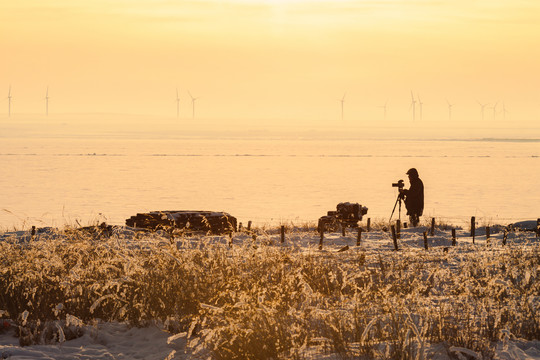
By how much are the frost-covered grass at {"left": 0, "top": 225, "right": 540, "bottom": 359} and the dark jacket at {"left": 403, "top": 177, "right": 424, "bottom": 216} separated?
44.9 feet

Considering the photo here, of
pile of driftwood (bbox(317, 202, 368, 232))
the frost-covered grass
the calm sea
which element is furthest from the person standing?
the frost-covered grass

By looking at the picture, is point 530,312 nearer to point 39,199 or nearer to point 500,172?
point 39,199

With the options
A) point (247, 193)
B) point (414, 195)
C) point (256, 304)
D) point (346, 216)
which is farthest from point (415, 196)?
point (247, 193)

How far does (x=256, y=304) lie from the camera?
7.96 m

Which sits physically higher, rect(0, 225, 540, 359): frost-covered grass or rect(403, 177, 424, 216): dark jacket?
rect(403, 177, 424, 216): dark jacket

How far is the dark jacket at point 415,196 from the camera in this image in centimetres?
2598

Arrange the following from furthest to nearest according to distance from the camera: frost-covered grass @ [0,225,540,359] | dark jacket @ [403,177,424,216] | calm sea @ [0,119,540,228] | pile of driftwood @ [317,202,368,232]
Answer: calm sea @ [0,119,540,228] → pile of driftwood @ [317,202,368,232] → dark jacket @ [403,177,424,216] → frost-covered grass @ [0,225,540,359]

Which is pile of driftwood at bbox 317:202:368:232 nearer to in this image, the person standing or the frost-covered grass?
the person standing

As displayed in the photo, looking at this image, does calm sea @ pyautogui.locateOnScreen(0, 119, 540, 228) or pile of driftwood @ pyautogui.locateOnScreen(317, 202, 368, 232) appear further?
calm sea @ pyautogui.locateOnScreen(0, 119, 540, 228)

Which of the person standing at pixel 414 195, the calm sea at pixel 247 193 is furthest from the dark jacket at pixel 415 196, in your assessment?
the calm sea at pixel 247 193

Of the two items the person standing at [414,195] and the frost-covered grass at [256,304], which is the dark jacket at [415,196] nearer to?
the person standing at [414,195]

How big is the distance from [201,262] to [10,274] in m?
2.57

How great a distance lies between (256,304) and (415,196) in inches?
746

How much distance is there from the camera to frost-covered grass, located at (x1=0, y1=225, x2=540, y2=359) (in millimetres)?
6949
